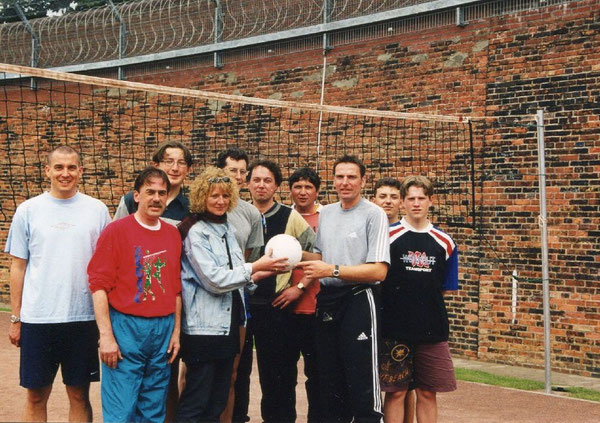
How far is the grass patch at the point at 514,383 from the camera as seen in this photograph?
8.38 m

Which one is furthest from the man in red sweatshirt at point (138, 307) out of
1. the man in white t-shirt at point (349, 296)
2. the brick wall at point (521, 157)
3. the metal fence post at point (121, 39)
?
the metal fence post at point (121, 39)

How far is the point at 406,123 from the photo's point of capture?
11.0m

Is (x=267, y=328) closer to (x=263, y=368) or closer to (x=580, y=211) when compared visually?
(x=263, y=368)

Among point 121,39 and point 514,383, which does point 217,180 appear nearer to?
point 514,383

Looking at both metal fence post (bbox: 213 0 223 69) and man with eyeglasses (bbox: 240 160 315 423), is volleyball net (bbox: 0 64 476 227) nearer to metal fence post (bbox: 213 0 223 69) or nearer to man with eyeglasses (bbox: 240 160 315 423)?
metal fence post (bbox: 213 0 223 69)

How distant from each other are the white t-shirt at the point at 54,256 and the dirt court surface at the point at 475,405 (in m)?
1.96

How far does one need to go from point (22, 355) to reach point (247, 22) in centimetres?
949

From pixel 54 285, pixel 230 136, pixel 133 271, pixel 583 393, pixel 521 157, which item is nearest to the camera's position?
pixel 133 271

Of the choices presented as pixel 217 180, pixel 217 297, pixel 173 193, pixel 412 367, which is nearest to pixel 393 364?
pixel 412 367

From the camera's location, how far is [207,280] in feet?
15.7

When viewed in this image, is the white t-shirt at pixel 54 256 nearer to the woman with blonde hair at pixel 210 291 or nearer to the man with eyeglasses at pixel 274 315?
the woman with blonde hair at pixel 210 291

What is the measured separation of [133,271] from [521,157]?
668 cm

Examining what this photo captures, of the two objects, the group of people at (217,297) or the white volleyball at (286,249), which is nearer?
the group of people at (217,297)

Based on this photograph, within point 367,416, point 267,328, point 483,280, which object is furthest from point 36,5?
point 367,416
